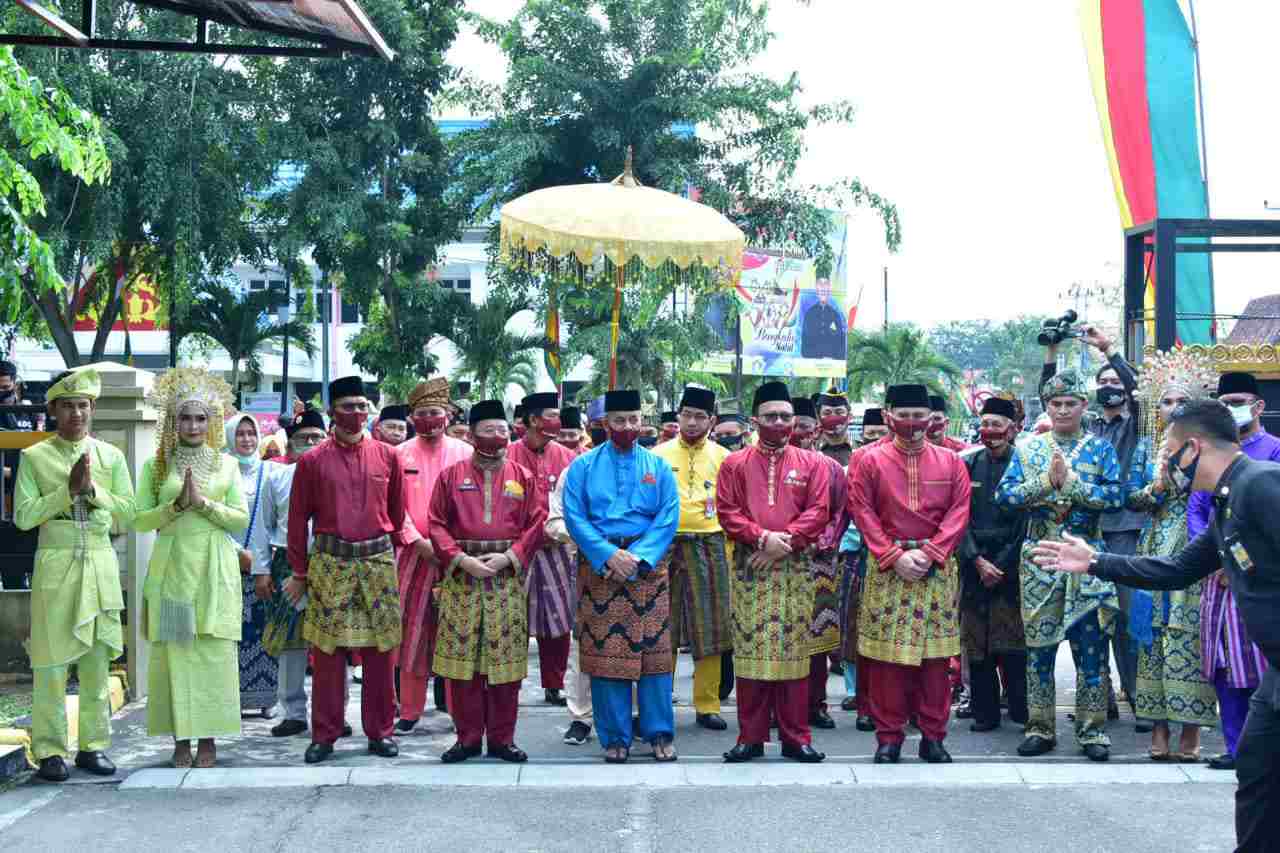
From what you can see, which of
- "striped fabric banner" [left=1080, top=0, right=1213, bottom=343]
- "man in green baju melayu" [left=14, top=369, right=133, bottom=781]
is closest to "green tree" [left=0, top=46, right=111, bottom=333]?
"man in green baju melayu" [left=14, top=369, right=133, bottom=781]

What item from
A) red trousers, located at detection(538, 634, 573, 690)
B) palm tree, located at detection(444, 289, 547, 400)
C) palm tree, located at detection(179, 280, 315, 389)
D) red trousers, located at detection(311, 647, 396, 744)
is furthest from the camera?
palm tree, located at detection(179, 280, 315, 389)

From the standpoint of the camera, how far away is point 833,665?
10.9 metres

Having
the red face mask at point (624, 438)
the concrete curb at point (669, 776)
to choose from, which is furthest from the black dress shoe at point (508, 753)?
the red face mask at point (624, 438)

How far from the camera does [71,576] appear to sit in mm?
7207

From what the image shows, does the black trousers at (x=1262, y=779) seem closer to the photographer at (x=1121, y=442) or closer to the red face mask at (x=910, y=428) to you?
the red face mask at (x=910, y=428)

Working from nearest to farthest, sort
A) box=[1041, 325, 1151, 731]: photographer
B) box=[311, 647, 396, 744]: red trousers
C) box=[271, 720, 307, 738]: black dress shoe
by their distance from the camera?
box=[311, 647, 396, 744]: red trousers → box=[271, 720, 307, 738]: black dress shoe → box=[1041, 325, 1151, 731]: photographer

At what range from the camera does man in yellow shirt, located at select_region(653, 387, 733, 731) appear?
8594 millimetres

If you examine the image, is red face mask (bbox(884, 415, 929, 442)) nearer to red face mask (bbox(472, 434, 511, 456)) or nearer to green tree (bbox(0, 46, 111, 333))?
red face mask (bbox(472, 434, 511, 456))

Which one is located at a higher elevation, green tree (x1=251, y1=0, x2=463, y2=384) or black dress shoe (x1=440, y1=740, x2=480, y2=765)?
green tree (x1=251, y1=0, x2=463, y2=384)

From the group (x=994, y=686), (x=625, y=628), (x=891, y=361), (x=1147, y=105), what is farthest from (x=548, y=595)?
(x=891, y=361)

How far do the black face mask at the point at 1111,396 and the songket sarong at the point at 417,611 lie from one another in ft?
13.5

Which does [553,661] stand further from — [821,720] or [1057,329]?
[1057,329]

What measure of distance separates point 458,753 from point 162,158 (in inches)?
447

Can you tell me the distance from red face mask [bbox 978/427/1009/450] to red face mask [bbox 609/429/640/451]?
2.27m
